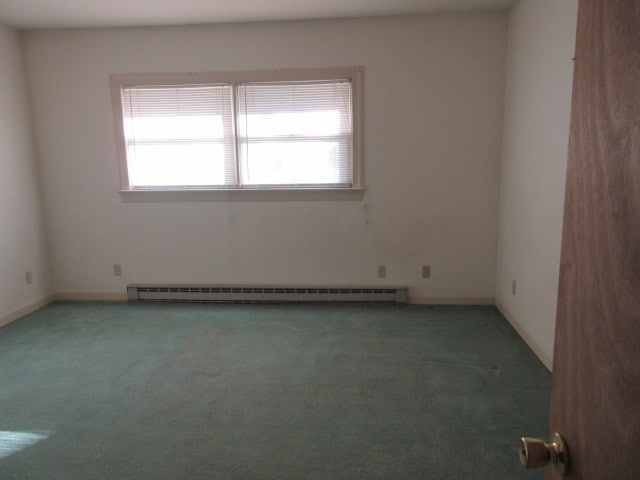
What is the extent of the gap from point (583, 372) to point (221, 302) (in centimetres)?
369

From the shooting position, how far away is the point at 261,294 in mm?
3980

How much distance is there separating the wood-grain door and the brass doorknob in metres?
0.01

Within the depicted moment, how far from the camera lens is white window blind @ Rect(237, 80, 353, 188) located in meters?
3.66

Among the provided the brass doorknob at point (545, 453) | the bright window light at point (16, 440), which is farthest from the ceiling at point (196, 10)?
the brass doorknob at point (545, 453)

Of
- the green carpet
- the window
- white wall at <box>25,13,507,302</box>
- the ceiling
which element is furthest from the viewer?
the window

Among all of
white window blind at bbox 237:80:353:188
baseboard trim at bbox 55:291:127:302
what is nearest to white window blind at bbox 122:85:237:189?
white window blind at bbox 237:80:353:188

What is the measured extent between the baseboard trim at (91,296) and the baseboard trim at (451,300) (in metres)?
2.84

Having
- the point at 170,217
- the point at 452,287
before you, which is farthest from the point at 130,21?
the point at 452,287

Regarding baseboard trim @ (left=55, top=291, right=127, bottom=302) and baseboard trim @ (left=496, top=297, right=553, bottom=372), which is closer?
baseboard trim @ (left=496, top=297, right=553, bottom=372)

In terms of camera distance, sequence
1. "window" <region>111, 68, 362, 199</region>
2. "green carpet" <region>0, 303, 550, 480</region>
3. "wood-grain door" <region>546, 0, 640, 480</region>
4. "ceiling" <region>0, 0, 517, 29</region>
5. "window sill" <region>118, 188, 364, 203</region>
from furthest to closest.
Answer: "window sill" <region>118, 188, 364, 203</region> < "window" <region>111, 68, 362, 199</region> < "ceiling" <region>0, 0, 517, 29</region> < "green carpet" <region>0, 303, 550, 480</region> < "wood-grain door" <region>546, 0, 640, 480</region>

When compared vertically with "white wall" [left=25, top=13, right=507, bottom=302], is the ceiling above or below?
above

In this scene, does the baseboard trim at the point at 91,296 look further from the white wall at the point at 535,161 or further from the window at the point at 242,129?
the white wall at the point at 535,161

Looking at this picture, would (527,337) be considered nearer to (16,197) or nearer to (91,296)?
(91,296)

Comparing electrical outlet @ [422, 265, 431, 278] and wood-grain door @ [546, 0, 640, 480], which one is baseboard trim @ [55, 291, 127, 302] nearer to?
electrical outlet @ [422, 265, 431, 278]
